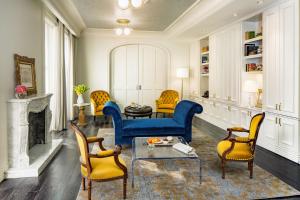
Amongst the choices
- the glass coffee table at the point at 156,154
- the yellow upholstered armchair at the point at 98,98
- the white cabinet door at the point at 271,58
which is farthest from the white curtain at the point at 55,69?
A: the white cabinet door at the point at 271,58

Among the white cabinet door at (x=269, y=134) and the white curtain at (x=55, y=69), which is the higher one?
the white curtain at (x=55, y=69)

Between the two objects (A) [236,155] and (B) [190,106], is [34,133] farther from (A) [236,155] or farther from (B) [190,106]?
(A) [236,155]

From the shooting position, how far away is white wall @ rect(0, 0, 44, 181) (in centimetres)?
310

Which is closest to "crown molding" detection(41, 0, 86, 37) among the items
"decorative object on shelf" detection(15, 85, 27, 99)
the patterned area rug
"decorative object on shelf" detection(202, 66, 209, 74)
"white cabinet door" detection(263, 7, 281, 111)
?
"decorative object on shelf" detection(15, 85, 27, 99)

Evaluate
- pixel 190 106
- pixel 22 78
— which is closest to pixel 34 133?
pixel 22 78

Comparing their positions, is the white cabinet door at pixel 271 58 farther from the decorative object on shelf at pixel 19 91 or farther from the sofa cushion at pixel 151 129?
the decorative object on shelf at pixel 19 91

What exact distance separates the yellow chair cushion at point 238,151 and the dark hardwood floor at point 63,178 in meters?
0.57

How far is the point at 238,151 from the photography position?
3.34 m

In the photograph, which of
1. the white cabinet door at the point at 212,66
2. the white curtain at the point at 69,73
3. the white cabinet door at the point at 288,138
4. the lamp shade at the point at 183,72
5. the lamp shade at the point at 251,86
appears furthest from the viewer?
the lamp shade at the point at 183,72

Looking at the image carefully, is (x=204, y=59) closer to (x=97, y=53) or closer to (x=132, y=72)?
(x=132, y=72)

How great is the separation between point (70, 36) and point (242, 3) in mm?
5160

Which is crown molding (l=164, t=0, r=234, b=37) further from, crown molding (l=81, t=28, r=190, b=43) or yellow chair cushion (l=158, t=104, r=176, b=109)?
yellow chair cushion (l=158, t=104, r=176, b=109)

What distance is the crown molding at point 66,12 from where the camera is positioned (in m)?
4.74

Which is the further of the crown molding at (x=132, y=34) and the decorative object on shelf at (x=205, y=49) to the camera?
the crown molding at (x=132, y=34)
